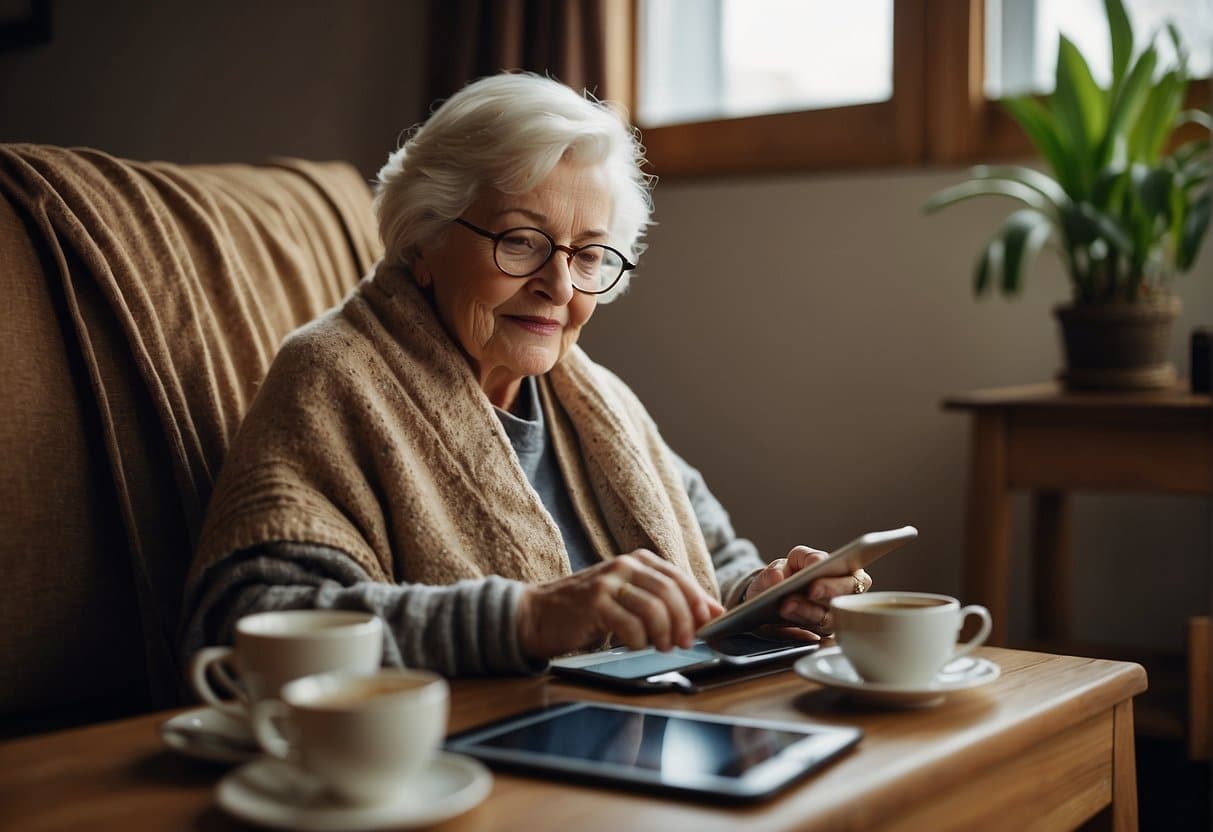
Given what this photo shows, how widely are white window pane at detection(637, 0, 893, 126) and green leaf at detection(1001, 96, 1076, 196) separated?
47cm

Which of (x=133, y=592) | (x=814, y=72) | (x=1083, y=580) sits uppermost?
(x=814, y=72)

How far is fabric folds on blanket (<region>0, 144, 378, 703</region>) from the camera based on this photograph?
1319 mm

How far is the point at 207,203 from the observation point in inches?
62.3

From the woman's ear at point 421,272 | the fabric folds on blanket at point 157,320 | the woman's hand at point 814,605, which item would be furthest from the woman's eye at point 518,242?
the woman's hand at point 814,605

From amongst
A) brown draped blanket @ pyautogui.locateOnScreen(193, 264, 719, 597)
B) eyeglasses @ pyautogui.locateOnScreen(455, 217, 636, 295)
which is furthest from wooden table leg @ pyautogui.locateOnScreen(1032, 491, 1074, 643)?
eyeglasses @ pyautogui.locateOnScreen(455, 217, 636, 295)

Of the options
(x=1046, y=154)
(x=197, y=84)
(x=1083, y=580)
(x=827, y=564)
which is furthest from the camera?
(x=197, y=84)

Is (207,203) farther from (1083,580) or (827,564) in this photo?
(1083,580)

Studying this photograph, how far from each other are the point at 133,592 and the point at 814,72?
1.87 metres

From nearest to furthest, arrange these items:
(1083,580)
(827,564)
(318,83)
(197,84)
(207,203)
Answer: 1. (827,564)
2. (207,203)
3. (1083,580)
4. (318,83)
5. (197,84)

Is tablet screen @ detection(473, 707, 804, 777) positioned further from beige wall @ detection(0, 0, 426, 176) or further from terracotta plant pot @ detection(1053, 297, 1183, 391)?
beige wall @ detection(0, 0, 426, 176)

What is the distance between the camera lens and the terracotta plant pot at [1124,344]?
1.97m

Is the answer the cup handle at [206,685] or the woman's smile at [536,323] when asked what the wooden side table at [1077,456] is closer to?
the woman's smile at [536,323]

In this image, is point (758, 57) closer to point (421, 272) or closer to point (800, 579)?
point (421, 272)

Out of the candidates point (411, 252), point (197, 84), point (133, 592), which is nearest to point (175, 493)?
point (133, 592)
